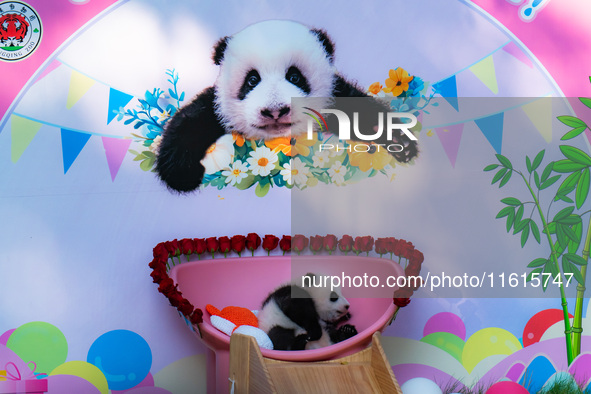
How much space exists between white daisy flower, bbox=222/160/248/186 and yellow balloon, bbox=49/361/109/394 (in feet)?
3.13

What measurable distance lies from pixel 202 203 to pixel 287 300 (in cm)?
61

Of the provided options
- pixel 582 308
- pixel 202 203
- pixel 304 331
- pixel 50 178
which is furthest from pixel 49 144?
pixel 582 308

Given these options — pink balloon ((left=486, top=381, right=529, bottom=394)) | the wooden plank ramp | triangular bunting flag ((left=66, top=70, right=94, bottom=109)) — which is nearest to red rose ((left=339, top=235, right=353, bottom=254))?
the wooden plank ramp

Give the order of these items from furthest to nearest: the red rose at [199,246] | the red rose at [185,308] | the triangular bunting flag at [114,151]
A: the triangular bunting flag at [114,151] → the red rose at [199,246] → the red rose at [185,308]

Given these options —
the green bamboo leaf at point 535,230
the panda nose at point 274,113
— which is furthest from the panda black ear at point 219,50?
the green bamboo leaf at point 535,230

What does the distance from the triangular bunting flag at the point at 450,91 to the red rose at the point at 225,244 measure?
1.15 meters

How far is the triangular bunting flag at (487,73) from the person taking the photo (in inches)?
108

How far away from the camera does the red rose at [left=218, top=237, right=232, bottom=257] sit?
8.19 ft

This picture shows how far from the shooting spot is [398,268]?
236 centimetres

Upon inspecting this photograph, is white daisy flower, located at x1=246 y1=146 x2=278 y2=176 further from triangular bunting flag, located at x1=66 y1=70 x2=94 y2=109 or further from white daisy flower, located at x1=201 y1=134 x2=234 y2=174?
triangular bunting flag, located at x1=66 y1=70 x2=94 y2=109

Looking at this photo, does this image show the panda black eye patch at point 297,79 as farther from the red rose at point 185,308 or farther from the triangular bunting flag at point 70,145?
the red rose at point 185,308

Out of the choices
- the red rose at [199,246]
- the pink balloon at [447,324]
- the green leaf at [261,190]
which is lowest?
the pink balloon at [447,324]

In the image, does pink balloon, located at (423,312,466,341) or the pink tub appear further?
pink balloon, located at (423,312,466,341)

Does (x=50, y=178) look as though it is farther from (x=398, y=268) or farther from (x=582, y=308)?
(x=582, y=308)
